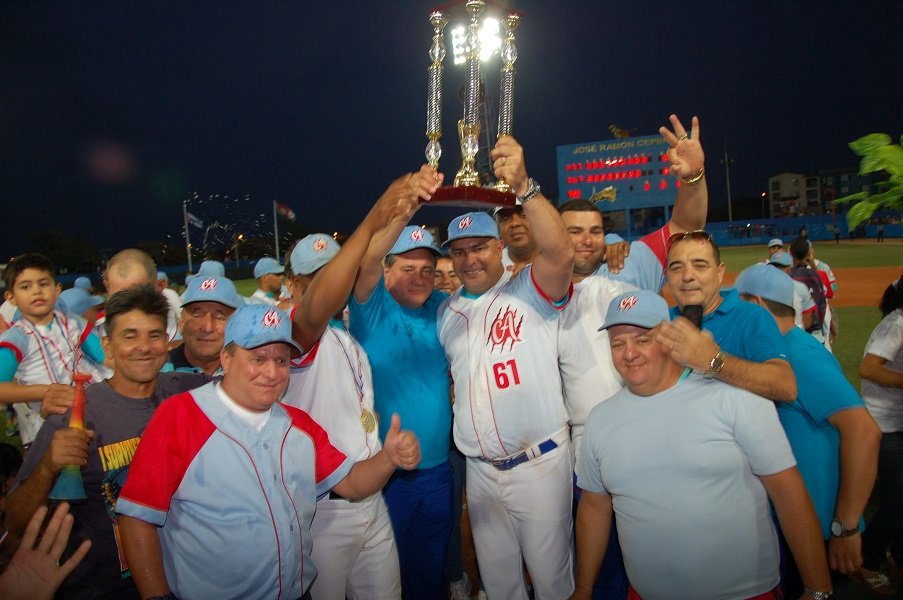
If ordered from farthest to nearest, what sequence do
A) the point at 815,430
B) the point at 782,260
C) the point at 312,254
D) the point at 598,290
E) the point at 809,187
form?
the point at 809,187, the point at 782,260, the point at 598,290, the point at 312,254, the point at 815,430

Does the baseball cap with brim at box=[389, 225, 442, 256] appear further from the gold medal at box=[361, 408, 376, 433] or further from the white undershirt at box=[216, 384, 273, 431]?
the white undershirt at box=[216, 384, 273, 431]

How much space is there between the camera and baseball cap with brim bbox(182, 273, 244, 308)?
3.81 m

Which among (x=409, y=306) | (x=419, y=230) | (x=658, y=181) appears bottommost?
(x=409, y=306)

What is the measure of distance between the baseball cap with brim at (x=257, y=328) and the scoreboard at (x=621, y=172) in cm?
4129

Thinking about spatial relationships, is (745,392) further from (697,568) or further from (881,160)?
(881,160)

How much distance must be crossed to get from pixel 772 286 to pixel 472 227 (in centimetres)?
172

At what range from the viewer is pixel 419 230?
372cm

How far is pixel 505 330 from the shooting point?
347 cm

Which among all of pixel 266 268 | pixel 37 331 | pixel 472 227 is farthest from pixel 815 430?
pixel 266 268

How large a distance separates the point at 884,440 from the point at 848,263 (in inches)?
1171

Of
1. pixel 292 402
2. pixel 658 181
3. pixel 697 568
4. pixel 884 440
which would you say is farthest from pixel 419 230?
pixel 658 181

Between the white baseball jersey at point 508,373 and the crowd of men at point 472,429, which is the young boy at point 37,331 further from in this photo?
the white baseball jersey at point 508,373

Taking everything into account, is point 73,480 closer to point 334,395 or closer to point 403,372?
point 334,395

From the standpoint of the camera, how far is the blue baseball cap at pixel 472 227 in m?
3.66
